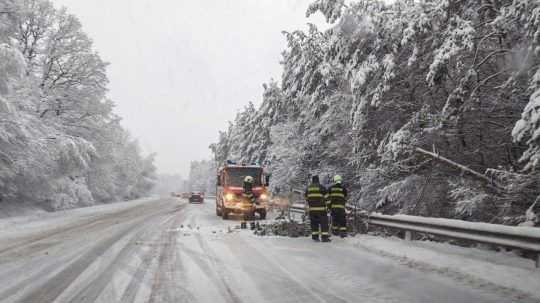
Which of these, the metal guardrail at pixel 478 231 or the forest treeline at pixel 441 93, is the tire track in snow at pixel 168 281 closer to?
the metal guardrail at pixel 478 231

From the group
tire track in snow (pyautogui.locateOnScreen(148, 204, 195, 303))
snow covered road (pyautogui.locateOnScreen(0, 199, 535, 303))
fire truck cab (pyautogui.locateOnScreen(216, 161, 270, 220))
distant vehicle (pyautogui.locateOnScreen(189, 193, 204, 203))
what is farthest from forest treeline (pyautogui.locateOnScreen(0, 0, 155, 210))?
distant vehicle (pyautogui.locateOnScreen(189, 193, 204, 203))

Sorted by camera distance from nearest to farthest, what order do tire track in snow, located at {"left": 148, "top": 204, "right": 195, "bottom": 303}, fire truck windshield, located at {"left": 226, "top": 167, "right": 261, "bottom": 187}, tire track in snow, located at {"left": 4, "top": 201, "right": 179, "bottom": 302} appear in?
tire track in snow, located at {"left": 148, "top": 204, "right": 195, "bottom": 303}
tire track in snow, located at {"left": 4, "top": 201, "right": 179, "bottom": 302}
fire truck windshield, located at {"left": 226, "top": 167, "right": 261, "bottom": 187}

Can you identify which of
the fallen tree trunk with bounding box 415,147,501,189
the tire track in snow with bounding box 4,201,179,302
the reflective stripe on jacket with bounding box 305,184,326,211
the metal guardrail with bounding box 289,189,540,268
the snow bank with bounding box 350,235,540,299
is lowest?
the tire track in snow with bounding box 4,201,179,302

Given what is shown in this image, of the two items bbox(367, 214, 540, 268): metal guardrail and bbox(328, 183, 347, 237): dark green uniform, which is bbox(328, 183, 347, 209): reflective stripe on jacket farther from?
bbox(367, 214, 540, 268): metal guardrail

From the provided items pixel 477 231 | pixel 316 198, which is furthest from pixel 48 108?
pixel 477 231

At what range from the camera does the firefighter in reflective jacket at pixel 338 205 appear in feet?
38.2

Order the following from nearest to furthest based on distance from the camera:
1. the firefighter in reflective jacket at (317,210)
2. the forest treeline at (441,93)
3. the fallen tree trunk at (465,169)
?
1. the forest treeline at (441,93)
2. the fallen tree trunk at (465,169)
3. the firefighter in reflective jacket at (317,210)

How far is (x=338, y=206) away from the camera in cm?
1167

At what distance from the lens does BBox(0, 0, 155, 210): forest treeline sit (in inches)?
754

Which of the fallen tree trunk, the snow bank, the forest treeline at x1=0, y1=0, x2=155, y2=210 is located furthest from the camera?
the forest treeline at x1=0, y1=0, x2=155, y2=210

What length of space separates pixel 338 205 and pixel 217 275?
18.4 feet

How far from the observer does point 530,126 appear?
660 cm

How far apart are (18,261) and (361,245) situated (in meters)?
7.35

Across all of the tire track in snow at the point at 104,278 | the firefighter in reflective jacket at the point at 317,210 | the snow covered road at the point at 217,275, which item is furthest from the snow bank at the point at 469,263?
the tire track in snow at the point at 104,278
